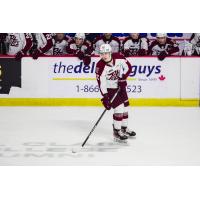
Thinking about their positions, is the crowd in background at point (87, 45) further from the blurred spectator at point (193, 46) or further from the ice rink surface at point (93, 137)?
the ice rink surface at point (93, 137)

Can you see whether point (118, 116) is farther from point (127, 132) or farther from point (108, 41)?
point (108, 41)

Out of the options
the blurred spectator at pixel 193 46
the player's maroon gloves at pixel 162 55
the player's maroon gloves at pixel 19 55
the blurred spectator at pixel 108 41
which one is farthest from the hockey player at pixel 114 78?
the player's maroon gloves at pixel 19 55

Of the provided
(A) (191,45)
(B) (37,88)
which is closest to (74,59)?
(B) (37,88)

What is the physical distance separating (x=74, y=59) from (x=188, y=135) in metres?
2.52

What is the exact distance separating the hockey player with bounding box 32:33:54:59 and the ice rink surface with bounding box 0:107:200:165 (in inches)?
34.0

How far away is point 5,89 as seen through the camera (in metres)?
7.55

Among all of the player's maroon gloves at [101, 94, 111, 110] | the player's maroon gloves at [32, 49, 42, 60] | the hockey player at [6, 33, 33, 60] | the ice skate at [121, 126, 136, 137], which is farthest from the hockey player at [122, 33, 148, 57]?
the player's maroon gloves at [101, 94, 111, 110]

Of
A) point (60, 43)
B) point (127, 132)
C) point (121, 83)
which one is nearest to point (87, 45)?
point (60, 43)

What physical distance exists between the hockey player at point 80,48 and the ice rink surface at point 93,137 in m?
0.80

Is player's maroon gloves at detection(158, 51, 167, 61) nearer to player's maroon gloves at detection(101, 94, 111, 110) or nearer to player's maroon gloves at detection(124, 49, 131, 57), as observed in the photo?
player's maroon gloves at detection(124, 49, 131, 57)

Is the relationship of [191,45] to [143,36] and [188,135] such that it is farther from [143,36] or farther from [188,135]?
[188,135]

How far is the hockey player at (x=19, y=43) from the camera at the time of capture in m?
7.44

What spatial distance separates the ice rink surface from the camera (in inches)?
188

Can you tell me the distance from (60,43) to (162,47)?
1.57 m
